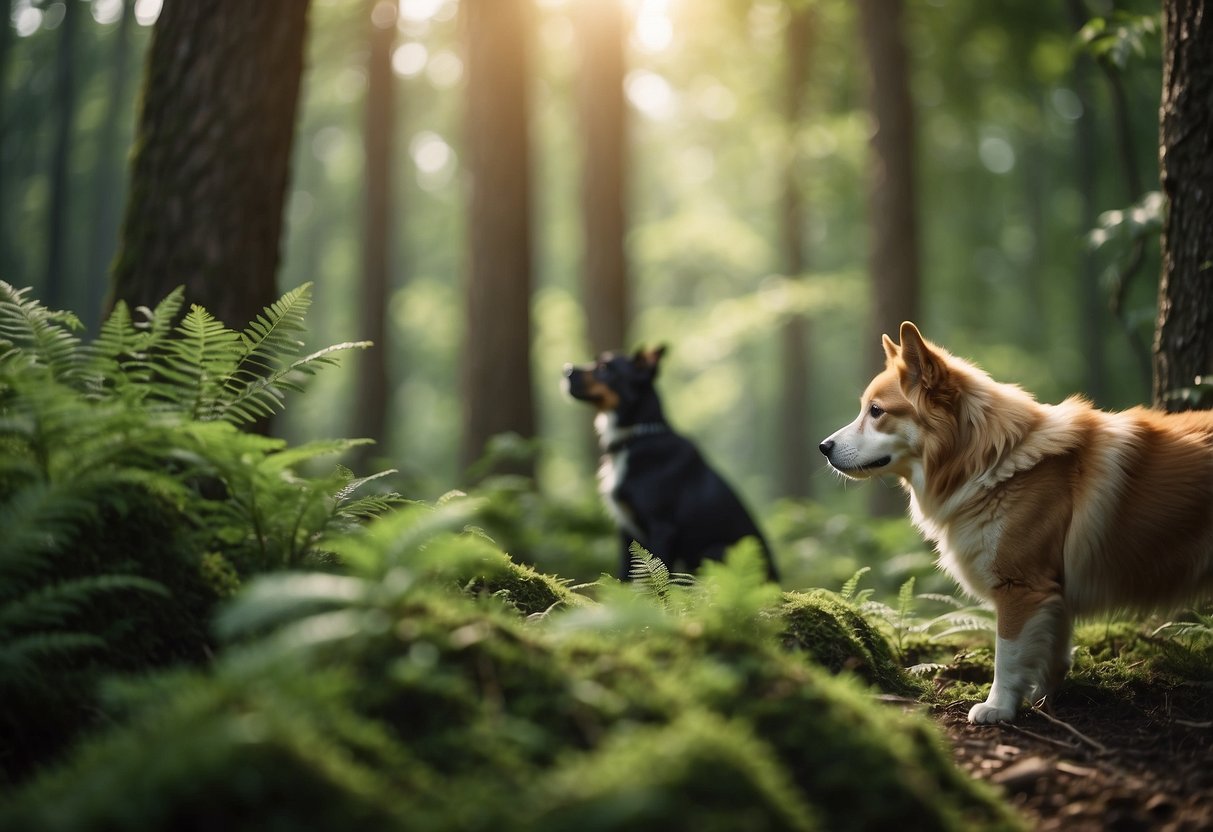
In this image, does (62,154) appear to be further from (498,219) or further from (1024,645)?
(1024,645)

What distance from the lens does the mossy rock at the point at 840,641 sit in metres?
3.86

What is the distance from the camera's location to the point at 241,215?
15.8 feet

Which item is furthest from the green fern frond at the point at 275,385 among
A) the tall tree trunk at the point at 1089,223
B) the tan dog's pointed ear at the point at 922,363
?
the tall tree trunk at the point at 1089,223

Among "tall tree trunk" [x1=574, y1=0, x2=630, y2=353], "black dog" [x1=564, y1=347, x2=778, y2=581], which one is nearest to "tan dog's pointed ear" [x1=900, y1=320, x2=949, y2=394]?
"black dog" [x1=564, y1=347, x2=778, y2=581]

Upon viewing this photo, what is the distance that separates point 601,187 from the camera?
12477mm

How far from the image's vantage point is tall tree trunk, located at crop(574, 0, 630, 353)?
1214 centimetres

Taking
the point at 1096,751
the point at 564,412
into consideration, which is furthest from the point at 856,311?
the point at 564,412

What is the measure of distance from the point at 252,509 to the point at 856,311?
56.4 feet

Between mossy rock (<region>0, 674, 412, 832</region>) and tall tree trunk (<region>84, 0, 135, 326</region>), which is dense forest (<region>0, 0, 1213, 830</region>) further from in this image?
tall tree trunk (<region>84, 0, 135, 326</region>)

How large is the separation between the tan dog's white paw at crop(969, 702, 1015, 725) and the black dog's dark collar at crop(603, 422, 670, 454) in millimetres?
4183

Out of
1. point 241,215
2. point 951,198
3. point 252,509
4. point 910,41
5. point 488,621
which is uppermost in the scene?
point 910,41

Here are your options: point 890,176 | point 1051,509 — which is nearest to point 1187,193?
point 1051,509

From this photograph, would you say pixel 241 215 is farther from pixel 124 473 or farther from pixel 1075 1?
pixel 1075 1

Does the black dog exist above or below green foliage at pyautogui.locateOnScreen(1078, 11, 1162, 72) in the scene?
below
